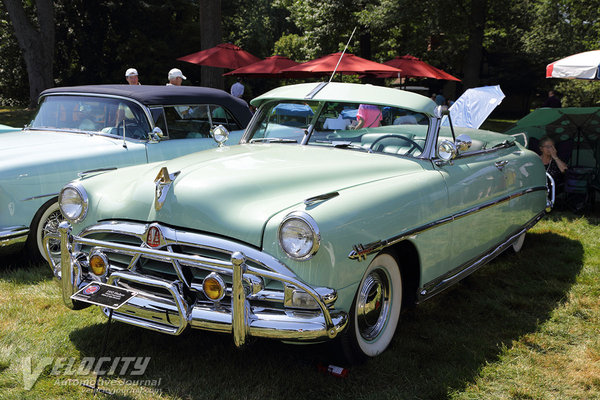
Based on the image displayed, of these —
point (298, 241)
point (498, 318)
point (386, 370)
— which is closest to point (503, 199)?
point (498, 318)

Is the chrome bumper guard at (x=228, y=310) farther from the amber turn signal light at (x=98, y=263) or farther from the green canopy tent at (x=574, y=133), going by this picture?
the green canopy tent at (x=574, y=133)

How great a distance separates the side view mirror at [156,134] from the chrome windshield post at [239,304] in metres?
3.06

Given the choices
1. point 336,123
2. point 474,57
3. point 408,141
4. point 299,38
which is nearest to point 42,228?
point 336,123

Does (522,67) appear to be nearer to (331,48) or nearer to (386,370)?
(331,48)

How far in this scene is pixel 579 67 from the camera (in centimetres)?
920

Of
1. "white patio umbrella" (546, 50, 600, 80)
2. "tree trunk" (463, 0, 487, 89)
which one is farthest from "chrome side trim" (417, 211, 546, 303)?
"tree trunk" (463, 0, 487, 89)

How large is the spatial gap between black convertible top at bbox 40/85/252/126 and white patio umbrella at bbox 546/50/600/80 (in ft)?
19.4

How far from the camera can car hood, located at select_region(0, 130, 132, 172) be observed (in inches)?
187

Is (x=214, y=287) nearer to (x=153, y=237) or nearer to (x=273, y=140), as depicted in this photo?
(x=153, y=237)

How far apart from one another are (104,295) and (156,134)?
2.76 metres

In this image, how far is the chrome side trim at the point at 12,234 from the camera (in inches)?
178

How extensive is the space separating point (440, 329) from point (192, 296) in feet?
5.88

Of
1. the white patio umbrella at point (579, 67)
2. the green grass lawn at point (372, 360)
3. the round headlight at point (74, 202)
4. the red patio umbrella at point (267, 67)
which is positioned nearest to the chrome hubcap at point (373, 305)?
the green grass lawn at point (372, 360)

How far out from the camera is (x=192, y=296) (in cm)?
298
